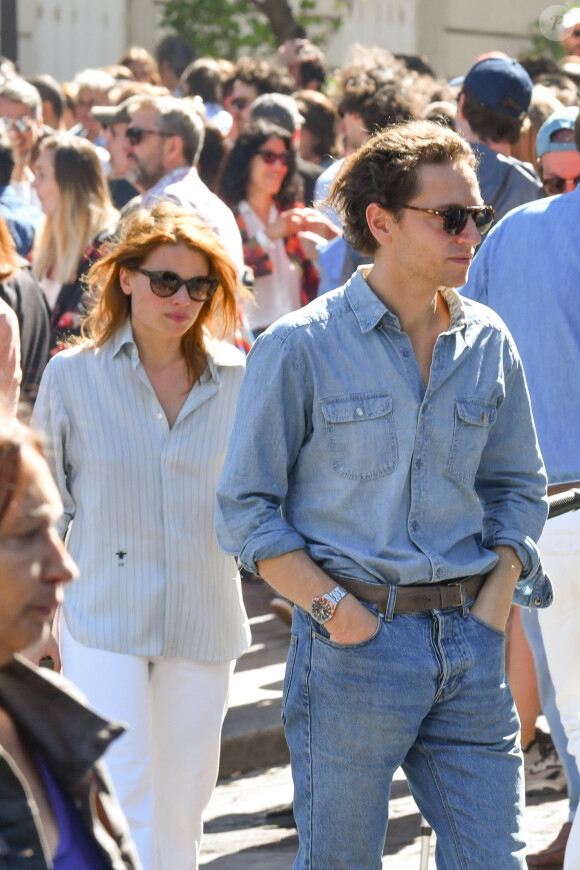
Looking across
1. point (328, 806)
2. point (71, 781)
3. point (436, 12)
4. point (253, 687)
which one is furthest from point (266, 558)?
point (436, 12)

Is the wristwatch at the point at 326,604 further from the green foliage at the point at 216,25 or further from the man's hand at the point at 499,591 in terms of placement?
the green foliage at the point at 216,25

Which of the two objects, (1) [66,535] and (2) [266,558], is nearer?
(2) [266,558]

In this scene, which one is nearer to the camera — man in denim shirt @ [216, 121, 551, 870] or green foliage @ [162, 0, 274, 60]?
man in denim shirt @ [216, 121, 551, 870]

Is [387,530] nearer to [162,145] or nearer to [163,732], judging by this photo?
[163,732]

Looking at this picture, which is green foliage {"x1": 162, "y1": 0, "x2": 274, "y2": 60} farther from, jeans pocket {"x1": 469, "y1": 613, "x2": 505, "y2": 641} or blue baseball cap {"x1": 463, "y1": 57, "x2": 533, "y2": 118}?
jeans pocket {"x1": 469, "y1": 613, "x2": 505, "y2": 641}

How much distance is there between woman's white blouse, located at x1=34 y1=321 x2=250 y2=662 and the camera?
171 inches

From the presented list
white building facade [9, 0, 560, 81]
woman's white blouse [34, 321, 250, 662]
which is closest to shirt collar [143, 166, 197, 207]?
woman's white blouse [34, 321, 250, 662]

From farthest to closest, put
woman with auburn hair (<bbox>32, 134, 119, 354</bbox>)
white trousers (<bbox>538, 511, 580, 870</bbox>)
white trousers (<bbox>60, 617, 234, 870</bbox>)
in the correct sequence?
1. woman with auburn hair (<bbox>32, 134, 119, 354</bbox>)
2. white trousers (<bbox>538, 511, 580, 870</bbox>)
3. white trousers (<bbox>60, 617, 234, 870</bbox>)

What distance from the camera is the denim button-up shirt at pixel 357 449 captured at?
3477 mm

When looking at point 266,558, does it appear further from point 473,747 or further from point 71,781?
point 71,781

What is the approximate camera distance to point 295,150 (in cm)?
847

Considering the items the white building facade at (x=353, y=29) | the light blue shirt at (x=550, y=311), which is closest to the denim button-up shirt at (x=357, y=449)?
the light blue shirt at (x=550, y=311)

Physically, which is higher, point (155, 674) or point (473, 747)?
point (473, 747)

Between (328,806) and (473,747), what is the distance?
356mm
